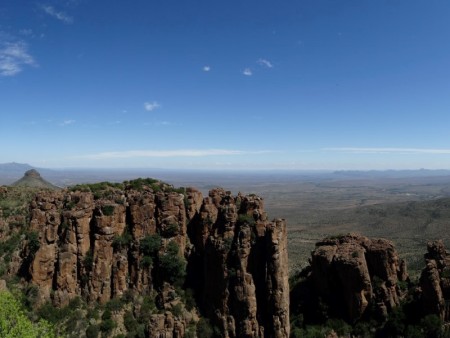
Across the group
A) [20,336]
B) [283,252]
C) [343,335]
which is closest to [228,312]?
[283,252]

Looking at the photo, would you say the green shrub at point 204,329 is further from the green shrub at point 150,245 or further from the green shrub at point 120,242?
the green shrub at point 120,242

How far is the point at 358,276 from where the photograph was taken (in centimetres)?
4950

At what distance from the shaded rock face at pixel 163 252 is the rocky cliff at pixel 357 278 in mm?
6464

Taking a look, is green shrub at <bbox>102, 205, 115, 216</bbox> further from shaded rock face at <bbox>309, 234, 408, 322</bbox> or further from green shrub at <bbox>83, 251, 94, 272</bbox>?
shaded rock face at <bbox>309, 234, 408, 322</bbox>

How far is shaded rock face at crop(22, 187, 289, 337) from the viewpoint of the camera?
48.7 m

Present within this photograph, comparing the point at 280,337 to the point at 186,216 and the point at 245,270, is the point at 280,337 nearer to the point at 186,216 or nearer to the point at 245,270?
the point at 245,270

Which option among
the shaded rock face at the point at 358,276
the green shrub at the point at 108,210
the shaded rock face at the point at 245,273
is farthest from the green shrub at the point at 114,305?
the shaded rock face at the point at 358,276

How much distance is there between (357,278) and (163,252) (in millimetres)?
25311

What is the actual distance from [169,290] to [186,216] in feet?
35.5

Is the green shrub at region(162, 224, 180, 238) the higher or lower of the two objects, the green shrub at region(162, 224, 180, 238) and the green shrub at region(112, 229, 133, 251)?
the higher

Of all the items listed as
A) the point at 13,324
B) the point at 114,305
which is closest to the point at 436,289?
the point at 114,305

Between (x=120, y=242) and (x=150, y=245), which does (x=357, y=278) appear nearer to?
(x=150, y=245)

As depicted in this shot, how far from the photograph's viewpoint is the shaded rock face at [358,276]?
162 ft

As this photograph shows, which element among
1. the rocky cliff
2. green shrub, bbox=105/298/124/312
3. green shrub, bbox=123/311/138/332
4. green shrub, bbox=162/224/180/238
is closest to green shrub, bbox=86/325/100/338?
green shrub, bbox=105/298/124/312
